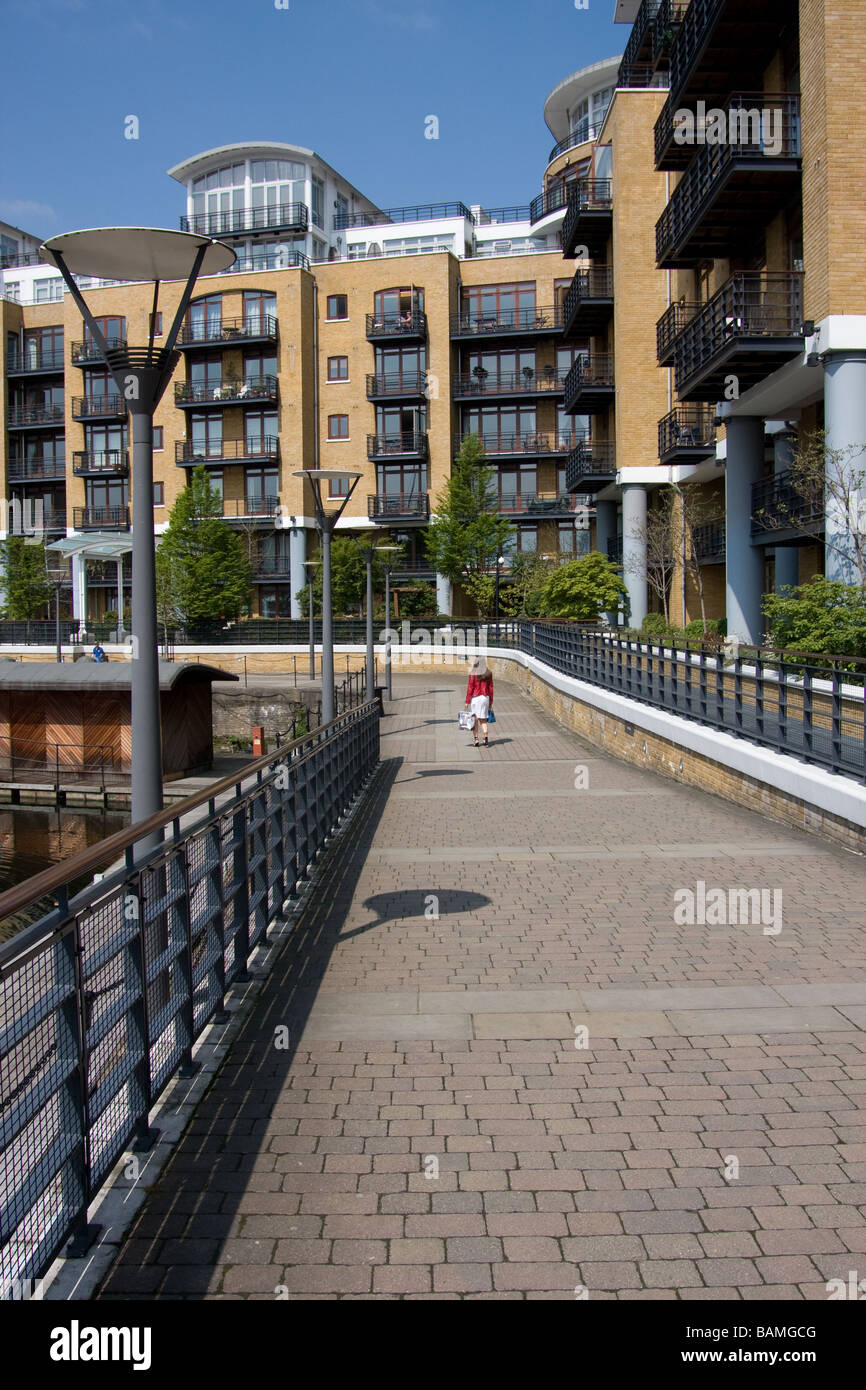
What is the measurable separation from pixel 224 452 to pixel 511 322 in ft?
47.8

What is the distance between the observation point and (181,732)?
26.9 meters

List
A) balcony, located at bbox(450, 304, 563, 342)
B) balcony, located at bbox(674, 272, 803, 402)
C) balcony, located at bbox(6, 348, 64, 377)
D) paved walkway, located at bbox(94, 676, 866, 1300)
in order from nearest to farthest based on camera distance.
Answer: paved walkway, located at bbox(94, 676, 866, 1300) < balcony, located at bbox(674, 272, 803, 402) < balcony, located at bbox(450, 304, 563, 342) < balcony, located at bbox(6, 348, 64, 377)

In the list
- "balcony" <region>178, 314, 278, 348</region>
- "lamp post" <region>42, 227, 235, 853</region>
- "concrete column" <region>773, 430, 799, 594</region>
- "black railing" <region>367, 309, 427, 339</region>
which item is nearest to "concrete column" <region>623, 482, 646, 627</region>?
"concrete column" <region>773, 430, 799, 594</region>

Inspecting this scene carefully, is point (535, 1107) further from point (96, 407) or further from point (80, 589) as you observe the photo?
point (96, 407)

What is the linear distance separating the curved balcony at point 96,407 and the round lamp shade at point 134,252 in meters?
52.6

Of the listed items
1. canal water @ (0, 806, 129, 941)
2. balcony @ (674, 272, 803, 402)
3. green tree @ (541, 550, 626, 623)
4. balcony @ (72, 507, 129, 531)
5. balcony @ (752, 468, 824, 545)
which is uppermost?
balcony @ (72, 507, 129, 531)

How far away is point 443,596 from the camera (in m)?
51.7

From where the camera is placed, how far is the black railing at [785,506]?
66.3ft

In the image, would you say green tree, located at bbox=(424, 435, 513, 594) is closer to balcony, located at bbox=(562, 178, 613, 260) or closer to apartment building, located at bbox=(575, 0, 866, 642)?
apartment building, located at bbox=(575, 0, 866, 642)

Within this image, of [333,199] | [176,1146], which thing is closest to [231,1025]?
[176,1146]

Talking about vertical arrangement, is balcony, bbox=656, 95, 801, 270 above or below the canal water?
above

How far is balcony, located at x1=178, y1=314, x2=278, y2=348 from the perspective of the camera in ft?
171

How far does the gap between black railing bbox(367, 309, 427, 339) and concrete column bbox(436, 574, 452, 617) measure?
1088cm

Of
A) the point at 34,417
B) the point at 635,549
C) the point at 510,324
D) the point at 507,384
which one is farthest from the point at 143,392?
the point at 34,417
